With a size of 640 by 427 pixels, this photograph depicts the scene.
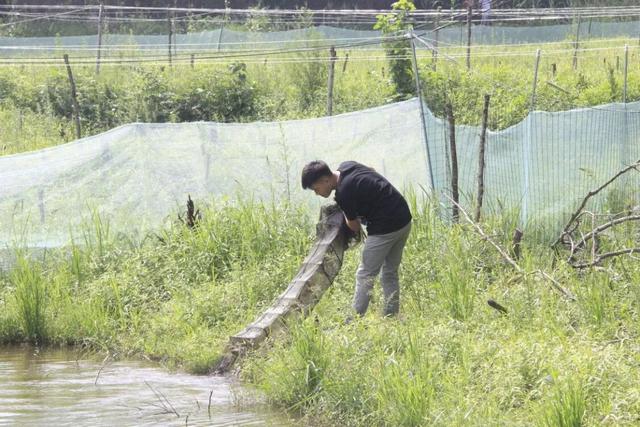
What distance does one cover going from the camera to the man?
26.5 ft

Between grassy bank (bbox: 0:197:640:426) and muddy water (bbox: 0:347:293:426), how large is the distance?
0.23 metres

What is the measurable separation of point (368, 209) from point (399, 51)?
347 inches

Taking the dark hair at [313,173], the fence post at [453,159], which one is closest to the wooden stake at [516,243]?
the fence post at [453,159]

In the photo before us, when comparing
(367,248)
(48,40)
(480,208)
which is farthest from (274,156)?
(48,40)

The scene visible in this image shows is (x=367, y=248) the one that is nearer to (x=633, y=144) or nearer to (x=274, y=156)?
(x=274, y=156)

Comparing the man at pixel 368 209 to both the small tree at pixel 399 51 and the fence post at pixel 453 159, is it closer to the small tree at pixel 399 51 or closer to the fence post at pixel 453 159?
the fence post at pixel 453 159

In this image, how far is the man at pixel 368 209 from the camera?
8.09 metres

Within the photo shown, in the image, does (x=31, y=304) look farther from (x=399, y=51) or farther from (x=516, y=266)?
(x=399, y=51)

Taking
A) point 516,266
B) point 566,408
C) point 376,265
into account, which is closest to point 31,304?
point 376,265

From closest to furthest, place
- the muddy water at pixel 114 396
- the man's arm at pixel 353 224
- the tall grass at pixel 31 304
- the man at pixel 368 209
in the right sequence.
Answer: the muddy water at pixel 114 396 → the man at pixel 368 209 → the man's arm at pixel 353 224 → the tall grass at pixel 31 304

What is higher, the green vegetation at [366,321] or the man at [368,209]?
the man at [368,209]

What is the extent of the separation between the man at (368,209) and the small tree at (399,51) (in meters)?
8.14

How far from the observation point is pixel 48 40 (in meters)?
26.6

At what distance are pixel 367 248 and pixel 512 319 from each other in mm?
1232
